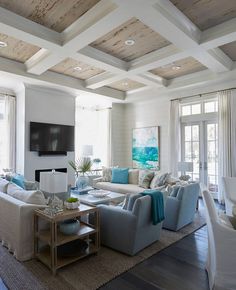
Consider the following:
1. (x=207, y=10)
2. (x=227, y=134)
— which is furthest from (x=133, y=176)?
(x=207, y=10)

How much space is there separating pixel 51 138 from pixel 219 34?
4615 millimetres

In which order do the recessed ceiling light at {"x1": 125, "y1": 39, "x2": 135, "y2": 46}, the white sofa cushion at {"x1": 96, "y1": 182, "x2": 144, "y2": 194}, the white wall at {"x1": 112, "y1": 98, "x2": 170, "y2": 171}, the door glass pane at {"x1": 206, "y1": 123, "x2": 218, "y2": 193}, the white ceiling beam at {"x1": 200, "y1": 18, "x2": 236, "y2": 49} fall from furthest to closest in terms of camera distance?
the white wall at {"x1": 112, "y1": 98, "x2": 170, "y2": 171} < the door glass pane at {"x1": 206, "y1": 123, "x2": 218, "y2": 193} < the white sofa cushion at {"x1": 96, "y1": 182, "x2": 144, "y2": 194} < the recessed ceiling light at {"x1": 125, "y1": 39, "x2": 135, "y2": 46} < the white ceiling beam at {"x1": 200, "y1": 18, "x2": 236, "y2": 49}

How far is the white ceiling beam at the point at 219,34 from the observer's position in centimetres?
326

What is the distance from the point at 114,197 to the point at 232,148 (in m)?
3.16

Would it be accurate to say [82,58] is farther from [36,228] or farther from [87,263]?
[87,263]

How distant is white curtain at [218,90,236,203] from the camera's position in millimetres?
5215

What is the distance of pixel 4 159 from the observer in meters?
5.83

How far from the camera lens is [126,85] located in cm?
646

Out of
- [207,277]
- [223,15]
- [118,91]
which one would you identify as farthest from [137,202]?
[118,91]

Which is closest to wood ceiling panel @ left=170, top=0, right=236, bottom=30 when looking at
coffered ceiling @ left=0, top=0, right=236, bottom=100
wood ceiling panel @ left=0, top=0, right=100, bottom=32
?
coffered ceiling @ left=0, top=0, right=236, bottom=100

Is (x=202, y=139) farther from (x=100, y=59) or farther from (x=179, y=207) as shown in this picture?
(x=100, y=59)

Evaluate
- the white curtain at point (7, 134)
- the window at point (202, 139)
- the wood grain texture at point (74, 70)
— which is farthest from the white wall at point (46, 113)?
the window at point (202, 139)

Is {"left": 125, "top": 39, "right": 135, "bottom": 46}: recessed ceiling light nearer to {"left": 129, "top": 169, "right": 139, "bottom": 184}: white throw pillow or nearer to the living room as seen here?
the living room

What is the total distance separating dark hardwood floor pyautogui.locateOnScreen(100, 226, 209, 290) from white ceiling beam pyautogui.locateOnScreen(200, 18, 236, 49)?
3231 mm
